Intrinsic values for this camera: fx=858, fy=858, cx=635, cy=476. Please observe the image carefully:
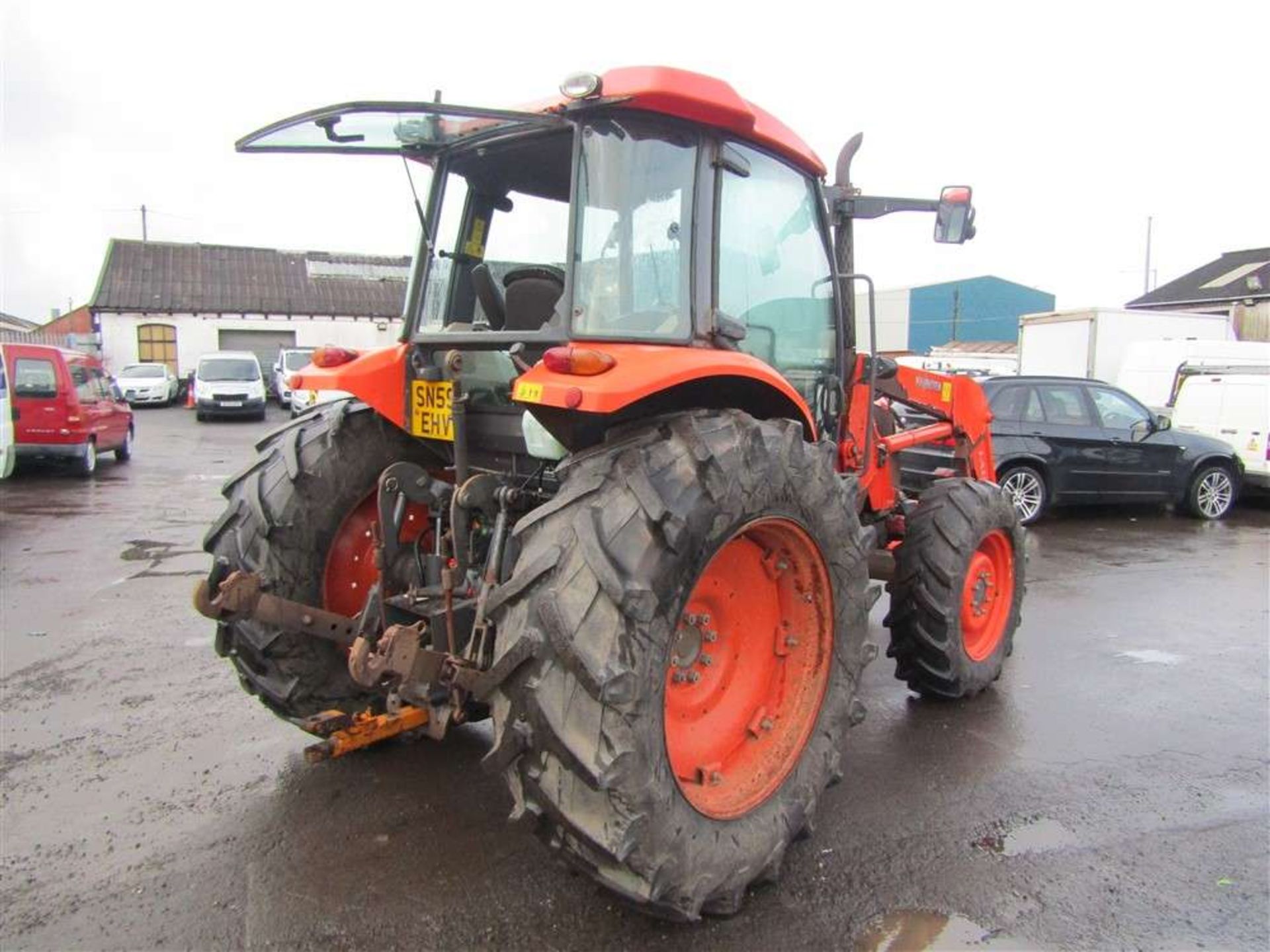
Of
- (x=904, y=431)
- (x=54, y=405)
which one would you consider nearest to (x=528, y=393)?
(x=904, y=431)

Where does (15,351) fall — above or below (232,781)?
above

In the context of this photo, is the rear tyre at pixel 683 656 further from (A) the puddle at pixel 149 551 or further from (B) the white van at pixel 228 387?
(B) the white van at pixel 228 387

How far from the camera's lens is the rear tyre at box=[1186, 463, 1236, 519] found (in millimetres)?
11070

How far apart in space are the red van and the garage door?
66.1 feet

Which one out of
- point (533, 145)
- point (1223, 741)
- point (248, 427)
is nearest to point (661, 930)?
point (533, 145)

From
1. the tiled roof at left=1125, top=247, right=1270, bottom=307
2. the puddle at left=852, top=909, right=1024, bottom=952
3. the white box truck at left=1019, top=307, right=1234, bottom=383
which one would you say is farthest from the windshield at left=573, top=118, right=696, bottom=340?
the tiled roof at left=1125, top=247, right=1270, bottom=307

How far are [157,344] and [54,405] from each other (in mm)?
22204

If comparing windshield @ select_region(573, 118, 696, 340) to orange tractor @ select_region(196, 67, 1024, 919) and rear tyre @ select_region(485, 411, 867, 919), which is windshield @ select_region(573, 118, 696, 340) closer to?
orange tractor @ select_region(196, 67, 1024, 919)

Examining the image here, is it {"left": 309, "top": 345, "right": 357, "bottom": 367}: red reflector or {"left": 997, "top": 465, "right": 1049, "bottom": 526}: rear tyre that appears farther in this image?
{"left": 997, "top": 465, "right": 1049, "bottom": 526}: rear tyre

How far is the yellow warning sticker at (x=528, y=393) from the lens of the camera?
7.90 ft

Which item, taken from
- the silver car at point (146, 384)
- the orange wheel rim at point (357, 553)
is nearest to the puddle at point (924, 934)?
the orange wheel rim at point (357, 553)

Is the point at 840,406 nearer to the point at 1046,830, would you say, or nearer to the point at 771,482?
the point at 771,482

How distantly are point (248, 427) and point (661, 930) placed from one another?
21966mm

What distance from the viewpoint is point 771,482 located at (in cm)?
266
